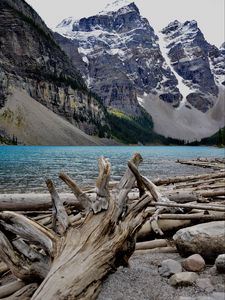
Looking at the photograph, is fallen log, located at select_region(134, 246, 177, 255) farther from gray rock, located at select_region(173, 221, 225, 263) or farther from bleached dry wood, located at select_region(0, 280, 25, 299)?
bleached dry wood, located at select_region(0, 280, 25, 299)

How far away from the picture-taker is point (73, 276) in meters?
5.47

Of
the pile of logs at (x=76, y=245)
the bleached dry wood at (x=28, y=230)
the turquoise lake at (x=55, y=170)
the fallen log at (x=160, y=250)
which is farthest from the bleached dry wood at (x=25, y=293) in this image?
the turquoise lake at (x=55, y=170)

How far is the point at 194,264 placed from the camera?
6.75m

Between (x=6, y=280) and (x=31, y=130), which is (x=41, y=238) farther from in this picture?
(x=31, y=130)

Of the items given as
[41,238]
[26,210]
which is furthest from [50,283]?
[26,210]

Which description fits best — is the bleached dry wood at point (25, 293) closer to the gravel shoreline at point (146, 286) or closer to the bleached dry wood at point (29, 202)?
the gravel shoreline at point (146, 286)

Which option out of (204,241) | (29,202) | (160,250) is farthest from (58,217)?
(29,202)

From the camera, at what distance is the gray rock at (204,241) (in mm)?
7043

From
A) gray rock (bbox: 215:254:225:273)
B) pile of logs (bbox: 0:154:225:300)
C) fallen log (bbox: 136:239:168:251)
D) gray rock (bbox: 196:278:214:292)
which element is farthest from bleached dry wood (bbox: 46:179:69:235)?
gray rock (bbox: 215:254:225:273)

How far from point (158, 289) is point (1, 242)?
301 cm

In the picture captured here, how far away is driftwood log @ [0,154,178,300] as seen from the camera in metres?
5.50

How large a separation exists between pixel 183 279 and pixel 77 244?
195 cm

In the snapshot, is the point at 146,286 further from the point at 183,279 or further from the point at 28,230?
the point at 28,230

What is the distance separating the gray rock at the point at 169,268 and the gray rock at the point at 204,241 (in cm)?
61
